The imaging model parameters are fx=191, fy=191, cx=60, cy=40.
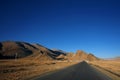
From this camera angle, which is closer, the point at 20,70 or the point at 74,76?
the point at 74,76

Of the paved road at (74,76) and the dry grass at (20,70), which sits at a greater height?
the dry grass at (20,70)

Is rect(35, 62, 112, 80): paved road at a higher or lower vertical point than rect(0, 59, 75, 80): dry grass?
lower

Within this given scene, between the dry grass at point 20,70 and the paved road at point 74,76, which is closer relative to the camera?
the paved road at point 74,76

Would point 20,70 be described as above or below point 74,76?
above

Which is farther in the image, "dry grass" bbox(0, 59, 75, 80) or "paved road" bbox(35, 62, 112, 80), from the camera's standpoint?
"dry grass" bbox(0, 59, 75, 80)
